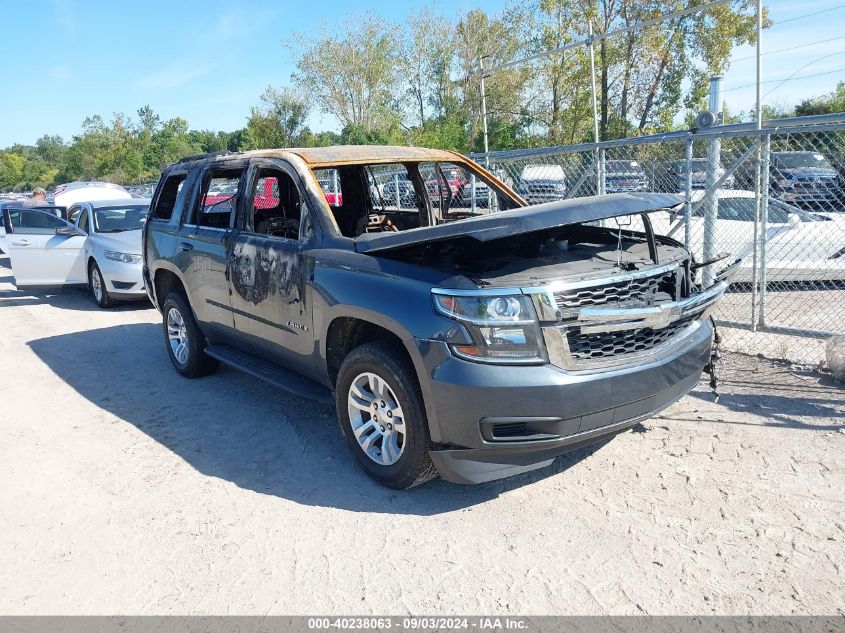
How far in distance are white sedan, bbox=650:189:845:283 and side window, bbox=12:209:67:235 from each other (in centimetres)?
893

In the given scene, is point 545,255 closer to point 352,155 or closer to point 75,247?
point 352,155

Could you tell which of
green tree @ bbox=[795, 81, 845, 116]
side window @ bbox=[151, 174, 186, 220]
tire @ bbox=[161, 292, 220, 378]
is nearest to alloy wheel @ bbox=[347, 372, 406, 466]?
tire @ bbox=[161, 292, 220, 378]

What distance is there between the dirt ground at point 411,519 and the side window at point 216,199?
5.25 feet

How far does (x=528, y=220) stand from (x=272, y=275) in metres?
2.07

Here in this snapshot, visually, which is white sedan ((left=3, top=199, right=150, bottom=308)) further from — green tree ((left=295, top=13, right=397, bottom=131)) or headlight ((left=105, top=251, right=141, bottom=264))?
green tree ((left=295, top=13, right=397, bottom=131))

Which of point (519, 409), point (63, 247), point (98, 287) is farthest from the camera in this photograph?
point (63, 247)

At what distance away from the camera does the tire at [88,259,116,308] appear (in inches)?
400

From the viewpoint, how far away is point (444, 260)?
391 centimetres

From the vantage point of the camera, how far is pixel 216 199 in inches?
244

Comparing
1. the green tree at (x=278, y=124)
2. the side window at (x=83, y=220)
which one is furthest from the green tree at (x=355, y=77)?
the side window at (x=83, y=220)

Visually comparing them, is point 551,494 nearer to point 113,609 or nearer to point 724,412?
point 724,412

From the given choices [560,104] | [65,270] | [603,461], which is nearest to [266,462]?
[603,461]

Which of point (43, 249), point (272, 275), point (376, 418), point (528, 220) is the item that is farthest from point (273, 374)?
point (43, 249)

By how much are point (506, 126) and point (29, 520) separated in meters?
20.8
